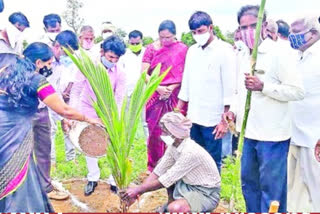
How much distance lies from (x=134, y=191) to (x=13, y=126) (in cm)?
98

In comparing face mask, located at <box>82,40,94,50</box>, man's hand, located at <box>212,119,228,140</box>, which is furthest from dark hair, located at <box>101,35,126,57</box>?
face mask, located at <box>82,40,94,50</box>

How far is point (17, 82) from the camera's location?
369cm

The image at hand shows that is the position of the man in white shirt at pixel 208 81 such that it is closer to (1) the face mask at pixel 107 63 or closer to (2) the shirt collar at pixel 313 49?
Answer: (1) the face mask at pixel 107 63

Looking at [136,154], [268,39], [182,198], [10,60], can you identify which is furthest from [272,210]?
[136,154]

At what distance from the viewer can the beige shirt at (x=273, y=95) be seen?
402cm

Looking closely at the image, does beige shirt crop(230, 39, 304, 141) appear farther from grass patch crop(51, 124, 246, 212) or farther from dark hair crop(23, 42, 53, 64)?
dark hair crop(23, 42, 53, 64)

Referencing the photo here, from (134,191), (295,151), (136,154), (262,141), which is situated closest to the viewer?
(134,191)

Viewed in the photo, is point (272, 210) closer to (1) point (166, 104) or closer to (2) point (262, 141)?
(2) point (262, 141)

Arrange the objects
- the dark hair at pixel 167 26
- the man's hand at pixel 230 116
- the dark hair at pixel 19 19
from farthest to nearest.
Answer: the dark hair at pixel 19 19 → the dark hair at pixel 167 26 → the man's hand at pixel 230 116

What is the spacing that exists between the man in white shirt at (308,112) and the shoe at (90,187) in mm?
2075

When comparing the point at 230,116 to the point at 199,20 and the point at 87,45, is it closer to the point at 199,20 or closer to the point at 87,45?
the point at 199,20

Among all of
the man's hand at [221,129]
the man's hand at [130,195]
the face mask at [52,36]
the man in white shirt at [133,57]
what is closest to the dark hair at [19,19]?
the face mask at [52,36]

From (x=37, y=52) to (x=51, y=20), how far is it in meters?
2.25

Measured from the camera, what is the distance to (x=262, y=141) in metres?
4.18
